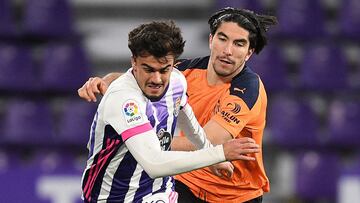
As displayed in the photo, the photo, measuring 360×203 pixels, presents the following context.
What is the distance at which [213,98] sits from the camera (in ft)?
16.0

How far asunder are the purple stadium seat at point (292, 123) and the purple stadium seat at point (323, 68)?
0.28 meters

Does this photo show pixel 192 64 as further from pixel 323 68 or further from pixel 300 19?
pixel 300 19

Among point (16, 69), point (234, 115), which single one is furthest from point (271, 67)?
point (234, 115)

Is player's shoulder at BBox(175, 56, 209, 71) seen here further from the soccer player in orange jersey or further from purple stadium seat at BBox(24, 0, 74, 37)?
purple stadium seat at BBox(24, 0, 74, 37)

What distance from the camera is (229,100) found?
473 cm

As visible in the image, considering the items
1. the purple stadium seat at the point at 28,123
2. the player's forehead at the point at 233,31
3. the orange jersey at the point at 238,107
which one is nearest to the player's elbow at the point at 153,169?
the orange jersey at the point at 238,107

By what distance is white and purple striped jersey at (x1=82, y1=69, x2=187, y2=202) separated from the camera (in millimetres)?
3928

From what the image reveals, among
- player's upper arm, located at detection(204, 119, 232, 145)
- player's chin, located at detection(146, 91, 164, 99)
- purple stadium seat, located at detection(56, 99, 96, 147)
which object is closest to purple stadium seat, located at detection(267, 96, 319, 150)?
purple stadium seat, located at detection(56, 99, 96, 147)

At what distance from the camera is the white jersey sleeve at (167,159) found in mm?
3875

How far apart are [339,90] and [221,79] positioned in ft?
14.2

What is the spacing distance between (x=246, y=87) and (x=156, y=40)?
958 millimetres

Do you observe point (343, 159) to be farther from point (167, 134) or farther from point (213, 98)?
point (167, 134)

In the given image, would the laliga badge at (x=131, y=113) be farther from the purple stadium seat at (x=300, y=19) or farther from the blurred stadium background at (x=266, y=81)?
the purple stadium seat at (x=300, y=19)

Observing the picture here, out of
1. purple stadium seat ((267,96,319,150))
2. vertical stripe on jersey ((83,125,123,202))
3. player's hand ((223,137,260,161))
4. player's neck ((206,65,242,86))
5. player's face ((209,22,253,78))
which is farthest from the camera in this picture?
purple stadium seat ((267,96,319,150))
